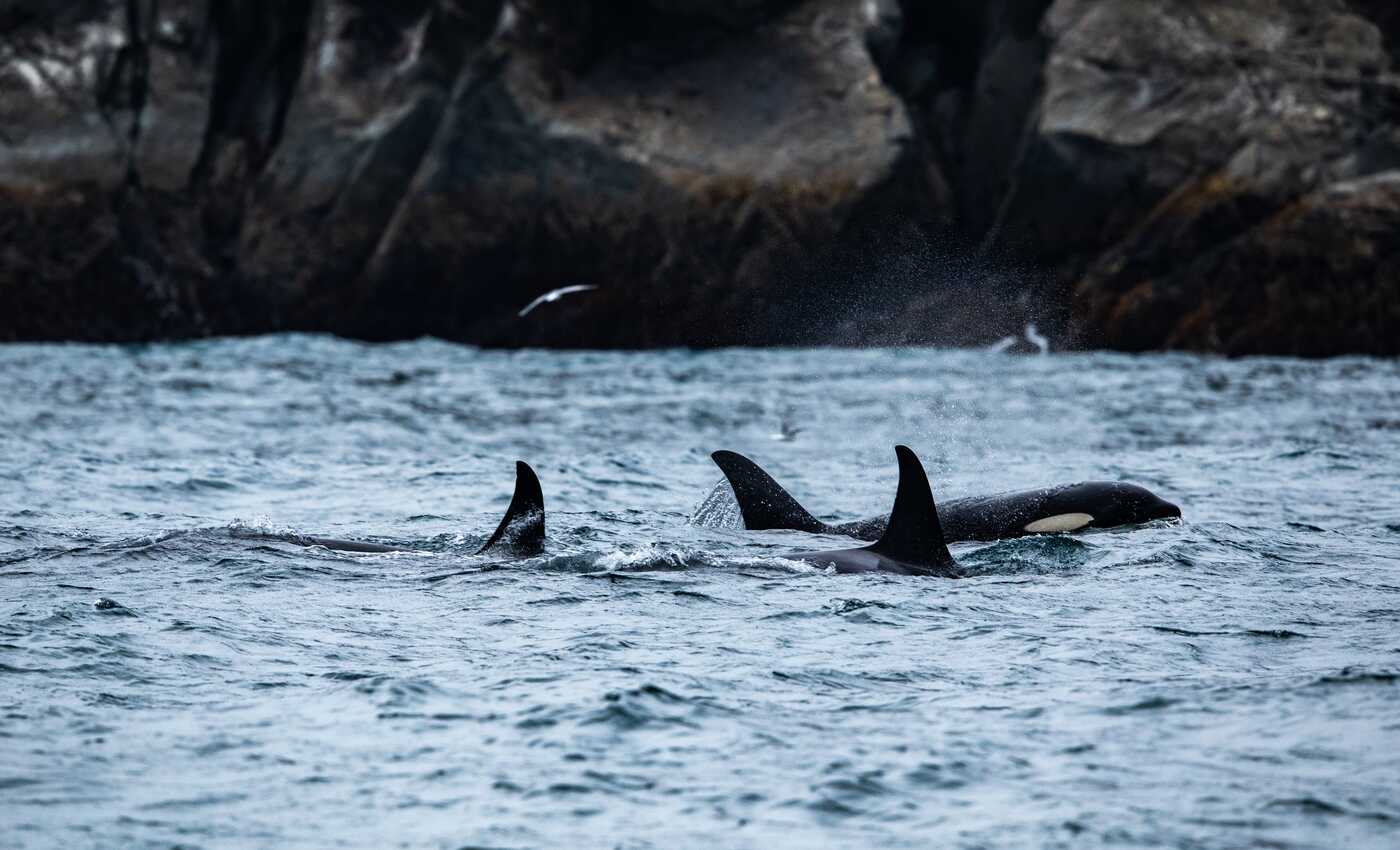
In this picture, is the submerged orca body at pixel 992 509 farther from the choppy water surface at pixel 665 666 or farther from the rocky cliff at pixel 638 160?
the rocky cliff at pixel 638 160

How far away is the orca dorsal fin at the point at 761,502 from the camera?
12852mm

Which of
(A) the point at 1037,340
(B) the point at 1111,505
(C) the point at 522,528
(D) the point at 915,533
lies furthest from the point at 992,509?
(A) the point at 1037,340

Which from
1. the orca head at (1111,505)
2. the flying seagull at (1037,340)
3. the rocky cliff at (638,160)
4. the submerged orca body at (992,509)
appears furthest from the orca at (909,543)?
the rocky cliff at (638,160)

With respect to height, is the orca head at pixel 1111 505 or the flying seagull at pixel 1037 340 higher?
the flying seagull at pixel 1037 340

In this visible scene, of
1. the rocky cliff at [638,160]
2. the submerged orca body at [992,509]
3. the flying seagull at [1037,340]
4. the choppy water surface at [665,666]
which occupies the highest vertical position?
the rocky cliff at [638,160]

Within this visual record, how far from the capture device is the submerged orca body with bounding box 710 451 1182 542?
12602 millimetres

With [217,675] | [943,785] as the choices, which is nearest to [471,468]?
[217,675]

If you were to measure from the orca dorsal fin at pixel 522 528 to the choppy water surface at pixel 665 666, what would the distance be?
0.20m

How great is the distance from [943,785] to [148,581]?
5464mm

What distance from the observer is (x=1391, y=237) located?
2945cm

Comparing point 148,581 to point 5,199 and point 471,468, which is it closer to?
point 471,468

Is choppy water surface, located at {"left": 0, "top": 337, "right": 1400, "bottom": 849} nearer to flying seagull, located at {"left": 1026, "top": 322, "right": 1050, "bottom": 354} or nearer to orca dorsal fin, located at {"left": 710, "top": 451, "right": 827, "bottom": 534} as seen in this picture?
orca dorsal fin, located at {"left": 710, "top": 451, "right": 827, "bottom": 534}

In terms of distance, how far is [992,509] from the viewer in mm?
12805

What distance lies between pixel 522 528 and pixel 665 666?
9.60 ft
